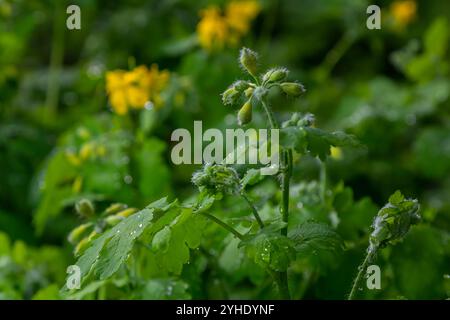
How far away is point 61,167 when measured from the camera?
7.79ft

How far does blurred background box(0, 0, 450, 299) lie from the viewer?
5.90 ft

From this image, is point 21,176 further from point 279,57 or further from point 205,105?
point 279,57

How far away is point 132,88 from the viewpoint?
8.00ft

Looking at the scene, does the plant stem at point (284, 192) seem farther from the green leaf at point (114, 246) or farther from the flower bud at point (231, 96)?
the green leaf at point (114, 246)

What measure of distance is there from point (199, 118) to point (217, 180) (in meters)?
1.64

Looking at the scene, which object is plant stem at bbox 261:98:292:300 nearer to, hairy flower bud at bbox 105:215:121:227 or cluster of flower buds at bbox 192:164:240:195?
cluster of flower buds at bbox 192:164:240:195

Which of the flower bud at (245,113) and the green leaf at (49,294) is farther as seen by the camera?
the green leaf at (49,294)

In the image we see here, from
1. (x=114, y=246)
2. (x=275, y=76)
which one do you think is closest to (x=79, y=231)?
(x=114, y=246)

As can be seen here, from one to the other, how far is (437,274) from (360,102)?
4.76 feet

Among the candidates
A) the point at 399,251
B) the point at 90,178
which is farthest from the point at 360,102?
the point at 399,251

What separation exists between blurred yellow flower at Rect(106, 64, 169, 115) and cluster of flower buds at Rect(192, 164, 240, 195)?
3.48 ft

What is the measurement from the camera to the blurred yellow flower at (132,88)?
240 cm

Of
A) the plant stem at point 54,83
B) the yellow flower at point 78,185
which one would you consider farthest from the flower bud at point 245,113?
the plant stem at point 54,83

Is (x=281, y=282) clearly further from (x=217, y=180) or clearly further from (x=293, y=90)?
(x=293, y=90)
